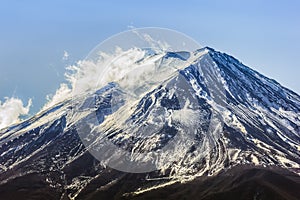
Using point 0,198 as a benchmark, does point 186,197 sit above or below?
below

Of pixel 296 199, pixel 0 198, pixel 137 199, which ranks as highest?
pixel 0 198

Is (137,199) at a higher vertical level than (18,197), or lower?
lower

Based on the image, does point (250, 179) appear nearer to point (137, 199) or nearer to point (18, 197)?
point (137, 199)

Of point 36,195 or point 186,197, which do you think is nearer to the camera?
point 186,197

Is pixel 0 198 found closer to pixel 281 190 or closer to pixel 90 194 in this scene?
pixel 90 194

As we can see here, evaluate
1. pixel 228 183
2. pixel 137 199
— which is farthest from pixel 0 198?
pixel 228 183

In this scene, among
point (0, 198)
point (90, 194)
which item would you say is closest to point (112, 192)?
point (90, 194)

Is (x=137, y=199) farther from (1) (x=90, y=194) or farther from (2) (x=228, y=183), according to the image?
(2) (x=228, y=183)

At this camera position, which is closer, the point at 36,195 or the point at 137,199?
the point at 137,199
